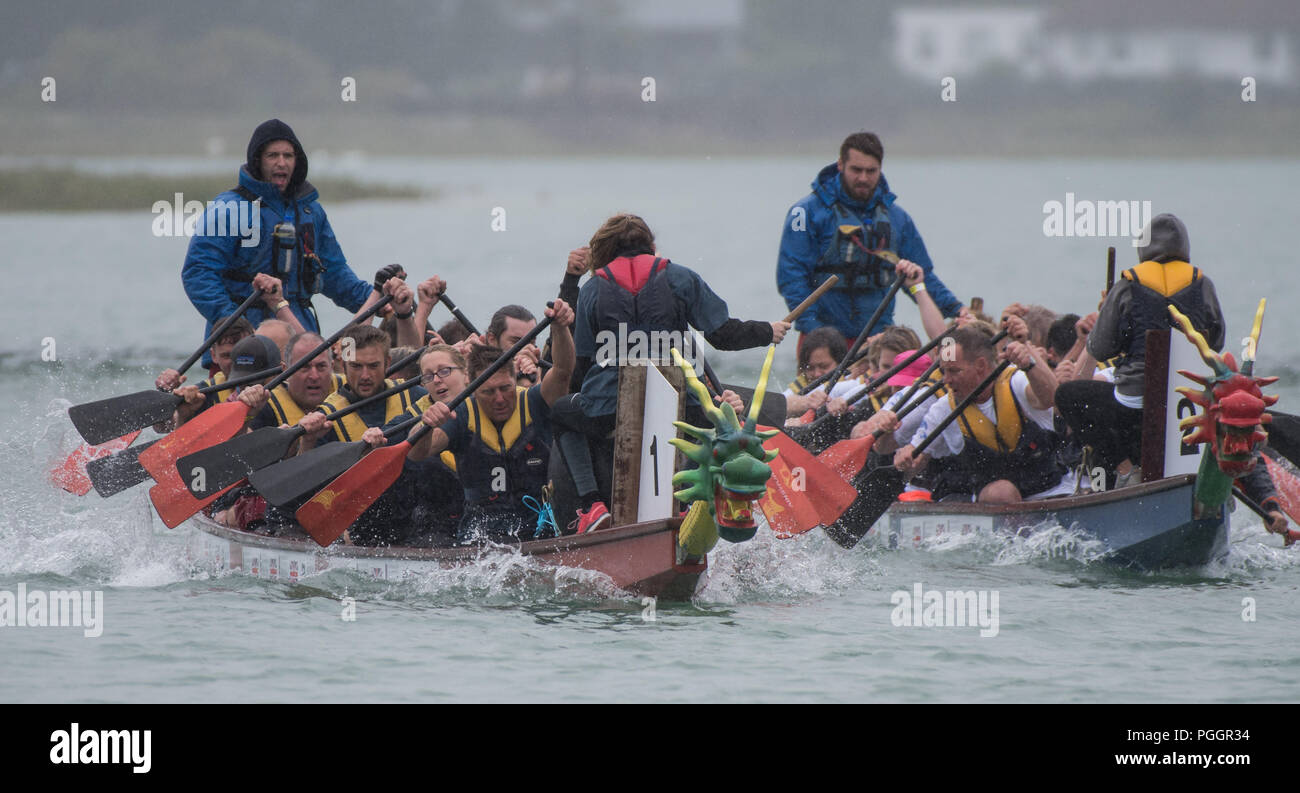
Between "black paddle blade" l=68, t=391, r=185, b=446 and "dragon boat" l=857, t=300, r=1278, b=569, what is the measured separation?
3.78m

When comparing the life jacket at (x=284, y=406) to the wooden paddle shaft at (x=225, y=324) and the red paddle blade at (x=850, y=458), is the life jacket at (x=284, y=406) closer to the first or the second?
the wooden paddle shaft at (x=225, y=324)

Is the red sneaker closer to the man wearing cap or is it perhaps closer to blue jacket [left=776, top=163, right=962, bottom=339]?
the man wearing cap

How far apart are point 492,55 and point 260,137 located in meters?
92.6

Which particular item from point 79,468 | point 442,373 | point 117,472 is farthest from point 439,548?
point 79,468

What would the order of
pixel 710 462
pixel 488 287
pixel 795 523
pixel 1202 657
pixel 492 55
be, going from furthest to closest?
pixel 492 55 → pixel 488 287 → pixel 795 523 → pixel 1202 657 → pixel 710 462

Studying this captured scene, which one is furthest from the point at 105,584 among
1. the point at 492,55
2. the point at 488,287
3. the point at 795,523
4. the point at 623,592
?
the point at 492,55

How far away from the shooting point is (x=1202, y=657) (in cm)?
767

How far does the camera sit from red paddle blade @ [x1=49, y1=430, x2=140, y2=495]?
10344 millimetres

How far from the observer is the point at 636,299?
25.6ft

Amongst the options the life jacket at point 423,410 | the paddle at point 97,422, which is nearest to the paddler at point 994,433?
the life jacket at point 423,410

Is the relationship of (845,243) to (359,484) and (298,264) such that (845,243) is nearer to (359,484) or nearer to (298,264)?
(298,264)

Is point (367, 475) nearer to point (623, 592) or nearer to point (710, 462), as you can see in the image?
point (623, 592)

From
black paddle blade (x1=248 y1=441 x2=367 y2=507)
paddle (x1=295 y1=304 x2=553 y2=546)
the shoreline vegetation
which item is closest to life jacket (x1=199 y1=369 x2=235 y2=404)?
black paddle blade (x1=248 y1=441 x2=367 y2=507)

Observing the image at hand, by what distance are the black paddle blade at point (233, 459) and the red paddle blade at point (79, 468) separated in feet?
4.91
